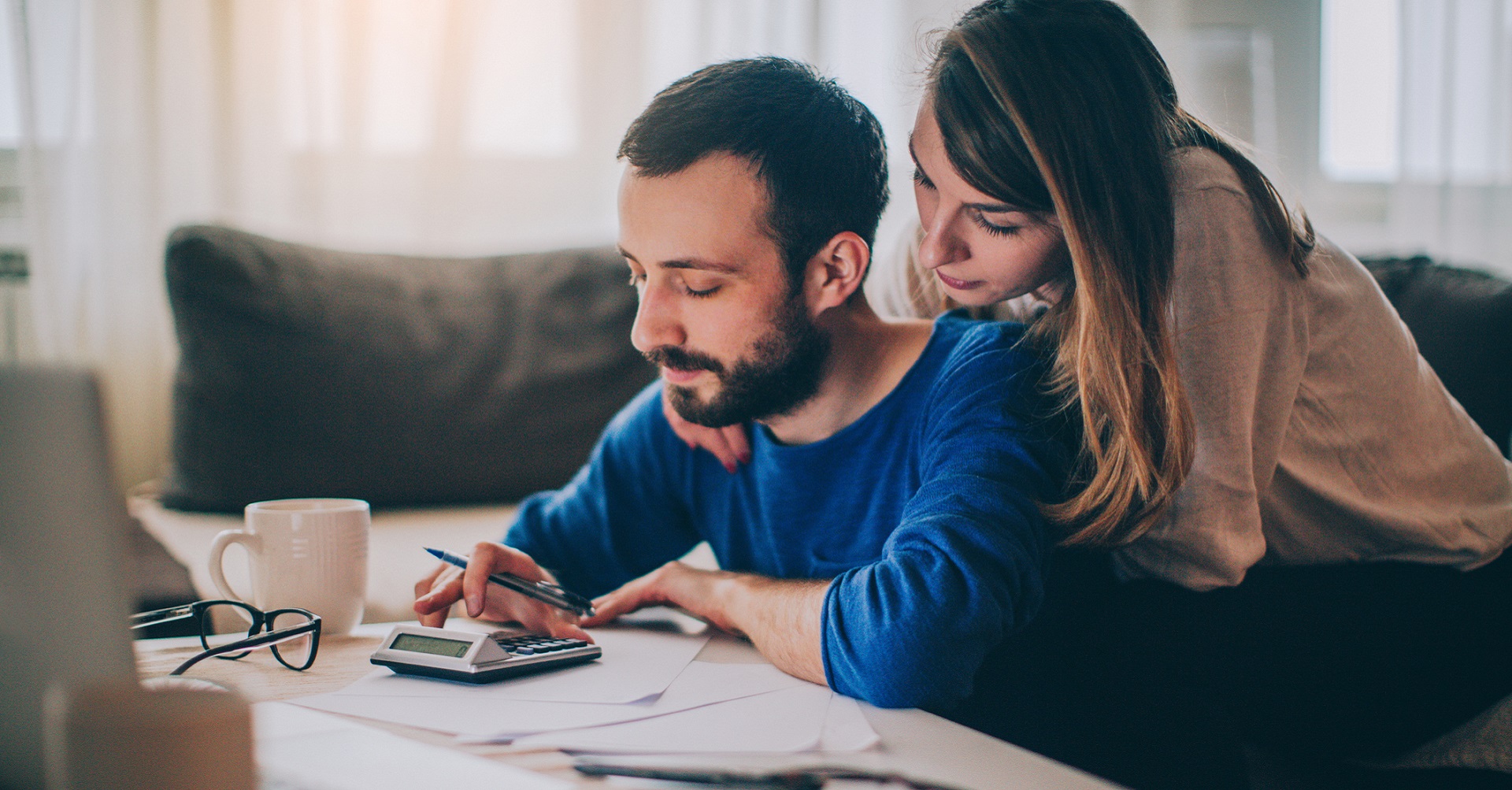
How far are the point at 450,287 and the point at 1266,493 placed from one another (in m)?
1.55

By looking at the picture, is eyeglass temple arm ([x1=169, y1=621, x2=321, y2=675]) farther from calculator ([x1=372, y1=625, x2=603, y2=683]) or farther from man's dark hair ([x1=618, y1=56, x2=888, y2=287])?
man's dark hair ([x1=618, y1=56, x2=888, y2=287])

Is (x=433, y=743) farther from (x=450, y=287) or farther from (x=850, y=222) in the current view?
(x=450, y=287)

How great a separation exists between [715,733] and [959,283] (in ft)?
1.91

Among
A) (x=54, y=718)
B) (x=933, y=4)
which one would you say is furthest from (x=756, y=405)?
(x=933, y=4)

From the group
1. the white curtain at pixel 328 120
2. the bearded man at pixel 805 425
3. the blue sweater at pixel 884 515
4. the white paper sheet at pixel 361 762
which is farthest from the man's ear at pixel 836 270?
the white curtain at pixel 328 120

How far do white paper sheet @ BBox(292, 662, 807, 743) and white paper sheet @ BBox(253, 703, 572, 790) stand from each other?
0.03 metres

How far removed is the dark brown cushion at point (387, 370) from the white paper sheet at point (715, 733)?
4.38 feet

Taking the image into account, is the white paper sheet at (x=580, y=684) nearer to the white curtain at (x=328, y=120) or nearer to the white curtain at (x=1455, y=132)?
the white curtain at (x=328, y=120)

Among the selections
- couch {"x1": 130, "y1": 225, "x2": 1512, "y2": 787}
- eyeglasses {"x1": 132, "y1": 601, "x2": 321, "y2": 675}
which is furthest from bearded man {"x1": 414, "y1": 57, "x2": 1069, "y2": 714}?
couch {"x1": 130, "y1": 225, "x2": 1512, "y2": 787}

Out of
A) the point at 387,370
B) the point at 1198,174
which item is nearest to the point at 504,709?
the point at 1198,174

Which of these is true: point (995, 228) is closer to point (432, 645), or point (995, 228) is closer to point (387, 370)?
point (432, 645)

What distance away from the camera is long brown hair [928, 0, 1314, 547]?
870mm

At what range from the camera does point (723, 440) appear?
1.16 meters

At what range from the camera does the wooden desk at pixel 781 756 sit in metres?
0.57
